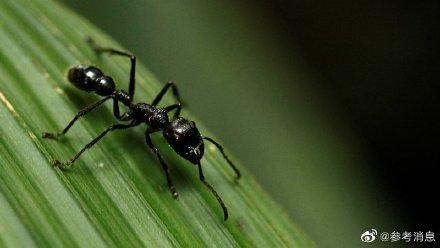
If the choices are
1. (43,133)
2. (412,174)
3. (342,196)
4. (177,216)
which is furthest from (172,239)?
(412,174)

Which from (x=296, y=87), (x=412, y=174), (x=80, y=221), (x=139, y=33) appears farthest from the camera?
(x=412, y=174)

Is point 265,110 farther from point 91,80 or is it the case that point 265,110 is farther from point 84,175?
point 84,175

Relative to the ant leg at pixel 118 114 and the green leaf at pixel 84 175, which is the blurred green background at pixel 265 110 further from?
the ant leg at pixel 118 114

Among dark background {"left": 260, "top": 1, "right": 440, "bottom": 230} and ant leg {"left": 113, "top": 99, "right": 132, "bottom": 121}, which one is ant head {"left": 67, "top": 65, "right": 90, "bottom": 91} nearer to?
ant leg {"left": 113, "top": 99, "right": 132, "bottom": 121}

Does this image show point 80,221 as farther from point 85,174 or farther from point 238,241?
point 238,241

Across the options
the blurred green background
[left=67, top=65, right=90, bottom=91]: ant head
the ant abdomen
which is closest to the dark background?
the blurred green background

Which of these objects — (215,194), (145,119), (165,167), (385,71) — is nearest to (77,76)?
(145,119)
